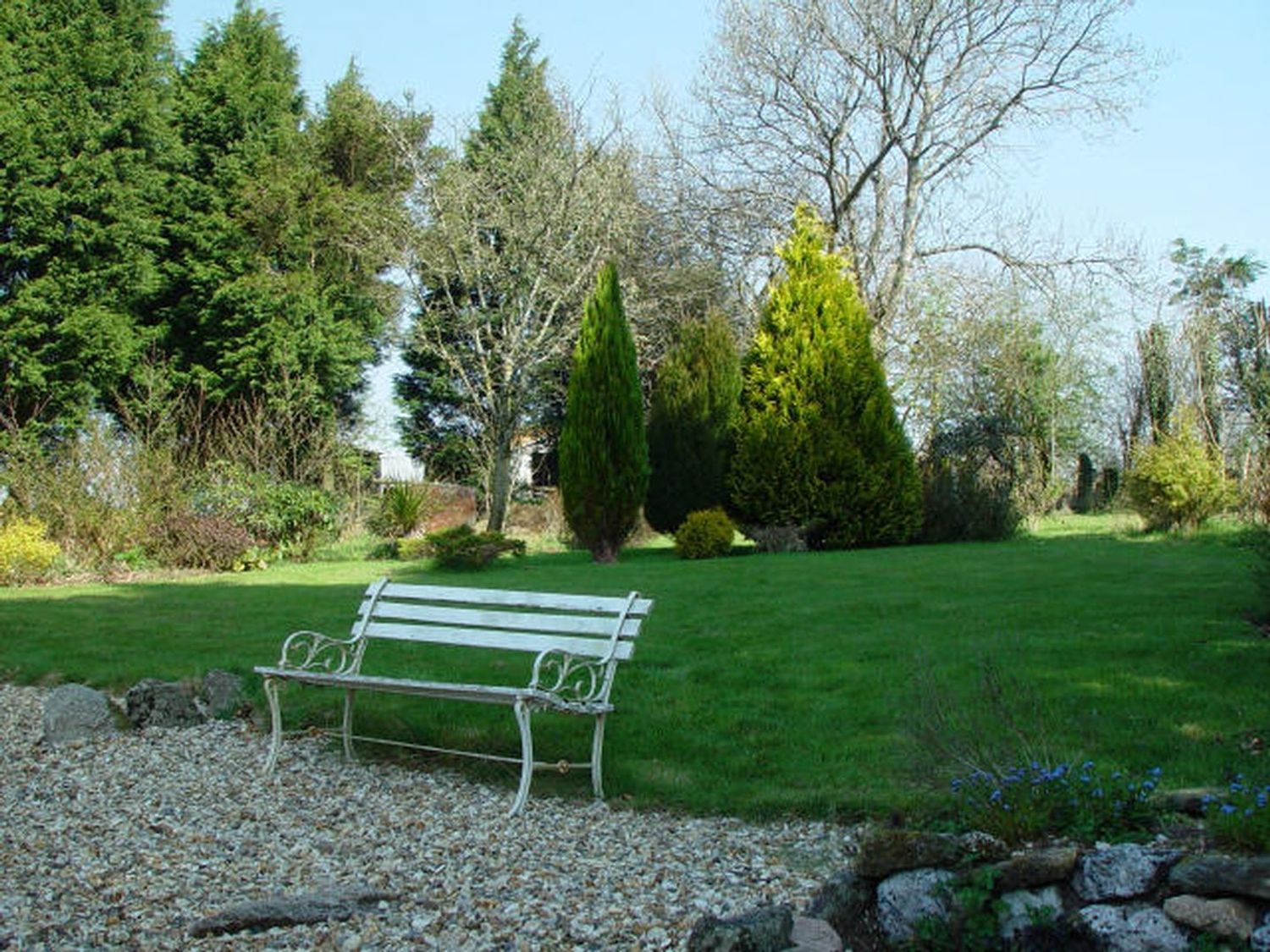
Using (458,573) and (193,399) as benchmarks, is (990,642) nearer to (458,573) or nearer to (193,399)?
(458,573)

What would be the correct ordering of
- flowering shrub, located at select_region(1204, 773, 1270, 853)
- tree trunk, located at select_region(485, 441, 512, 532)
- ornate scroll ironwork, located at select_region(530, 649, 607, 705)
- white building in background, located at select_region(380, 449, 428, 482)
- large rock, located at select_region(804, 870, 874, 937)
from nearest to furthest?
flowering shrub, located at select_region(1204, 773, 1270, 853), large rock, located at select_region(804, 870, 874, 937), ornate scroll ironwork, located at select_region(530, 649, 607, 705), tree trunk, located at select_region(485, 441, 512, 532), white building in background, located at select_region(380, 449, 428, 482)

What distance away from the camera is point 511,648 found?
5.76 meters

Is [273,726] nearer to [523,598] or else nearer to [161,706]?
[161,706]

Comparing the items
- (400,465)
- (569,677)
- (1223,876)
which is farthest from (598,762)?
(400,465)

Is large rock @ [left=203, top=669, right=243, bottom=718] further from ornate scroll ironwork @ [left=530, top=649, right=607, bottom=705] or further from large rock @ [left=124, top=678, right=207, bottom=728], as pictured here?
ornate scroll ironwork @ [left=530, top=649, right=607, bottom=705]

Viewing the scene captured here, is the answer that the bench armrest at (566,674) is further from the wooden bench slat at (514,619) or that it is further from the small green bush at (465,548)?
the small green bush at (465,548)

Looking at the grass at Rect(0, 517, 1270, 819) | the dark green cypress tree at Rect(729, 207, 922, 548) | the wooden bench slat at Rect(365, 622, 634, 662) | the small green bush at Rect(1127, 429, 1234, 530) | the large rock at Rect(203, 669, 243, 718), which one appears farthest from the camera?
the dark green cypress tree at Rect(729, 207, 922, 548)

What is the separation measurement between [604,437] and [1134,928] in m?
11.3

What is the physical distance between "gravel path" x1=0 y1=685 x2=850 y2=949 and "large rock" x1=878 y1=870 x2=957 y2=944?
23.2 inches

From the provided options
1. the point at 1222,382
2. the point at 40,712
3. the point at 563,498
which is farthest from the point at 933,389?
the point at 40,712

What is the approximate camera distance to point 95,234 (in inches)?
810

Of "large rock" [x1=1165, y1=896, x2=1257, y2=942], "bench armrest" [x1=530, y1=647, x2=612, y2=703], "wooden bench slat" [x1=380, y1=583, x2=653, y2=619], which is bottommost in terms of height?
"large rock" [x1=1165, y1=896, x2=1257, y2=942]

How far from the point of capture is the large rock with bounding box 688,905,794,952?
9.28ft

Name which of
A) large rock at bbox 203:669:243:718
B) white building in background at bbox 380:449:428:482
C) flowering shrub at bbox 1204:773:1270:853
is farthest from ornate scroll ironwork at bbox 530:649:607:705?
white building in background at bbox 380:449:428:482
